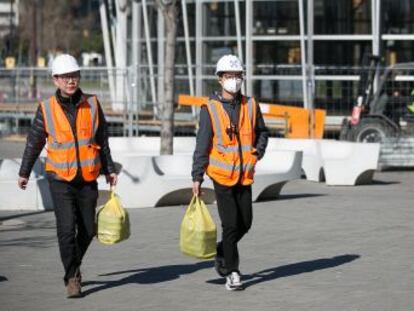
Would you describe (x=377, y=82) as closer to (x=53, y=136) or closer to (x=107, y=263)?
(x=107, y=263)

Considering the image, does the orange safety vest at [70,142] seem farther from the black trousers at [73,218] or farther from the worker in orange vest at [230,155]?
the worker in orange vest at [230,155]

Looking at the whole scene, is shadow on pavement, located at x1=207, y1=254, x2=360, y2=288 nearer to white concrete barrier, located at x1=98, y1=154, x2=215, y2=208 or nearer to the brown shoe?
the brown shoe

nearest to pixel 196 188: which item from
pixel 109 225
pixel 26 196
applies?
pixel 109 225

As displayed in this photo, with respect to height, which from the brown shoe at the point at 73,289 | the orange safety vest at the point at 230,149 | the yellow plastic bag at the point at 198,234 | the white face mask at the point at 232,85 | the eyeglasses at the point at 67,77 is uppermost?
the eyeglasses at the point at 67,77

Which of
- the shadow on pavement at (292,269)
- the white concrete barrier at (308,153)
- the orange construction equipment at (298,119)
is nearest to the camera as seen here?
the shadow on pavement at (292,269)

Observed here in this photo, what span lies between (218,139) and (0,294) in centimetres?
196

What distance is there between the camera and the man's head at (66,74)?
905 cm

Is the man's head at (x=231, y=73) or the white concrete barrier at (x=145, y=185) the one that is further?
the white concrete barrier at (x=145, y=185)

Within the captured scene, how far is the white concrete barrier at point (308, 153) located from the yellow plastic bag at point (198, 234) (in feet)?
32.7

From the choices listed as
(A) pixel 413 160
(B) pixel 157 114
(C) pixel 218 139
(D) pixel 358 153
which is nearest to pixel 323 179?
(D) pixel 358 153

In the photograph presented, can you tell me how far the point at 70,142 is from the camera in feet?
29.9

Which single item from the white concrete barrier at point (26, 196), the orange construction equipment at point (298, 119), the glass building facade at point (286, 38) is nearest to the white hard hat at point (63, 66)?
the white concrete barrier at point (26, 196)

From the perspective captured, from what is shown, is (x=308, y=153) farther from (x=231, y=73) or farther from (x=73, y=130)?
(x=73, y=130)

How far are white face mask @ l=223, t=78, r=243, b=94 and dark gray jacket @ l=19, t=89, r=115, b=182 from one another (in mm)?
947
